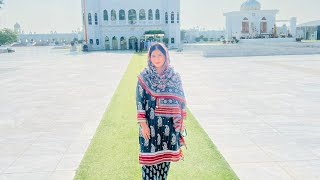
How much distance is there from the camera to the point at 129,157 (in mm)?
5195

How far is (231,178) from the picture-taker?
4.39 metres

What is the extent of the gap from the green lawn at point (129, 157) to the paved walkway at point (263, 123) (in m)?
0.25

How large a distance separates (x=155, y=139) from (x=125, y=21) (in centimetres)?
4949

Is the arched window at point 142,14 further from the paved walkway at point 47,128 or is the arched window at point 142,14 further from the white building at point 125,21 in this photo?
the paved walkway at point 47,128

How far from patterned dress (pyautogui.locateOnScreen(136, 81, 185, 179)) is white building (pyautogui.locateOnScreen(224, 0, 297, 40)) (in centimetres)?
4621

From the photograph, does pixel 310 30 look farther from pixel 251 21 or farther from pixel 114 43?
pixel 114 43

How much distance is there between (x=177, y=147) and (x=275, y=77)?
11924 millimetres

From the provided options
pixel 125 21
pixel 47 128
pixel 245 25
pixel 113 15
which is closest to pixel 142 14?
pixel 125 21

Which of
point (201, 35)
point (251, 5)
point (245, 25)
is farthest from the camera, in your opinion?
point (201, 35)

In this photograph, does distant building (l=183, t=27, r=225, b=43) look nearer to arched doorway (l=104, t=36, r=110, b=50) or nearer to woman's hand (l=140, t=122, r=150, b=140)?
arched doorway (l=104, t=36, r=110, b=50)

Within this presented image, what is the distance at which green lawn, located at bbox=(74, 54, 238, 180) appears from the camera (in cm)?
457

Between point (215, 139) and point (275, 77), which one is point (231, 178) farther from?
point (275, 77)

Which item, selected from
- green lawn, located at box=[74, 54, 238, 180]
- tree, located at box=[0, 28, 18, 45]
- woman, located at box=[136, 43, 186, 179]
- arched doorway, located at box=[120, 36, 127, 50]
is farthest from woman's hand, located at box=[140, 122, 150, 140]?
tree, located at box=[0, 28, 18, 45]

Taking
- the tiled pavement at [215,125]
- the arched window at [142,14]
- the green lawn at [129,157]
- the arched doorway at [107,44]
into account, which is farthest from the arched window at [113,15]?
the green lawn at [129,157]
